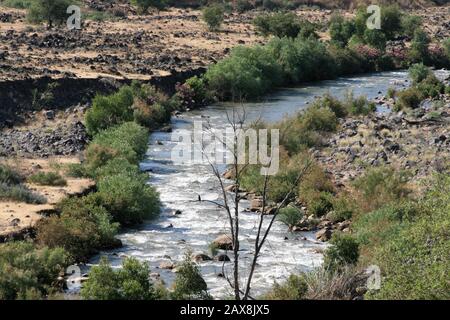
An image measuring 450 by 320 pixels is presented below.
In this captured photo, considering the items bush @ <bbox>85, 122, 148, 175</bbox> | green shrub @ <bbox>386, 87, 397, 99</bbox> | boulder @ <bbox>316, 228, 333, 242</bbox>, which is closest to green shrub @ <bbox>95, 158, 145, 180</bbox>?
bush @ <bbox>85, 122, 148, 175</bbox>

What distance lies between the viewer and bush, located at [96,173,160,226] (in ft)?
77.2

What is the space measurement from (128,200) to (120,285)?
7.60 meters

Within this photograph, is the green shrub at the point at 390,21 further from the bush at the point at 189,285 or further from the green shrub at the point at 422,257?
the bush at the point at 189,285

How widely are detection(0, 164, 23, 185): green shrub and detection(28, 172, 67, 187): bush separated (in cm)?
37

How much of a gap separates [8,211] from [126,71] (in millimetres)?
22958

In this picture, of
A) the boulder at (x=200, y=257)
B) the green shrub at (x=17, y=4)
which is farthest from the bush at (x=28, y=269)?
the green shrub at (x=17, y=4)

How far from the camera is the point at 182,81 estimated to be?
1780 inches

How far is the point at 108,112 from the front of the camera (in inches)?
1331

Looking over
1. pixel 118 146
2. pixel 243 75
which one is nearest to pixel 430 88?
pixel 243 75

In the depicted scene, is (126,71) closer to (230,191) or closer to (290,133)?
(290,133)

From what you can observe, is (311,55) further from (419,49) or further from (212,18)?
(212,18)

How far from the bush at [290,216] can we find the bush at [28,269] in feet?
21.4

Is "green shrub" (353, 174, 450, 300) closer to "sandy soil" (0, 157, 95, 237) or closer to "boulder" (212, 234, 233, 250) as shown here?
"boulder" (212, 234, 233, 250)
